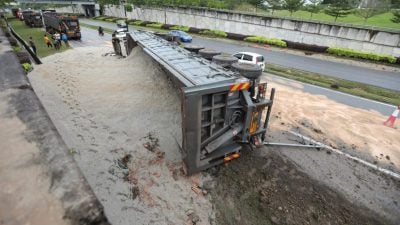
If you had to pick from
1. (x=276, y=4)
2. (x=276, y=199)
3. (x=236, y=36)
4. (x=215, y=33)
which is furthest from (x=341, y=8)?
(x=276, y=199)

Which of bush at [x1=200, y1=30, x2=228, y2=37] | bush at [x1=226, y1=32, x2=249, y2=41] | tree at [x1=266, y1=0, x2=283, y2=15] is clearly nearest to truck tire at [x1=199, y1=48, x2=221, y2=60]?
bush at [x1=226, y1=32, x2=249, y2=41]

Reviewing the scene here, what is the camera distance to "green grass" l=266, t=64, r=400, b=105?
13166mm

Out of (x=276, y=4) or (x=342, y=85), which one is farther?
(x=276, y=4)

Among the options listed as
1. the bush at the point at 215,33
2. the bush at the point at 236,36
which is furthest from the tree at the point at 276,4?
the bush at the point at 215,33

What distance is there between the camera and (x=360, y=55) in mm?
21922

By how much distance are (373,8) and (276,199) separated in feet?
104

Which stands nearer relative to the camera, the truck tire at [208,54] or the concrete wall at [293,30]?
the truck tire at [208,54]

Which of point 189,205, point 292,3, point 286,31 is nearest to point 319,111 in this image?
point 189,205

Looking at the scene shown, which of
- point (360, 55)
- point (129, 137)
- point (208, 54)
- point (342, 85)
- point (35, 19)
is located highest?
point (208, 54)

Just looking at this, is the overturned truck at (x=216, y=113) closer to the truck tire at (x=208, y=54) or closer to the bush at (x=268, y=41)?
the truck tire at (x=208, y=54)

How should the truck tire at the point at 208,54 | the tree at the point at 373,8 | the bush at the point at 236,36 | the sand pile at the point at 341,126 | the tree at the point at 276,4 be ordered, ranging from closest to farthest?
the sand pile at the point at 341,126 < the truck tire at the point at 208,54 < the tree at the point at 373,8 < the bush at the point at 236,36 < the tree at the point at 276,4

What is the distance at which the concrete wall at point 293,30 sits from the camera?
72.8ft

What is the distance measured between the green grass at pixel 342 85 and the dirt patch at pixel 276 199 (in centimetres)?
979

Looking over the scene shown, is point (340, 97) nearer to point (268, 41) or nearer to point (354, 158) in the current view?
point (354, 158)
